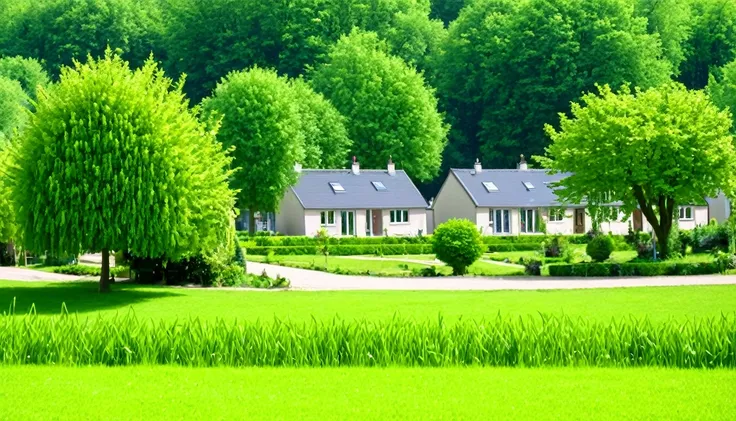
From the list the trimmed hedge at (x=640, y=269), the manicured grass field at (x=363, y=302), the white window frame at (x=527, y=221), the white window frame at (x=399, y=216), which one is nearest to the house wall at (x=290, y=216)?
the white window frame at (x=399, y=216)

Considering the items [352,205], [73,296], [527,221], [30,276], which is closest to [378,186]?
[352,205]

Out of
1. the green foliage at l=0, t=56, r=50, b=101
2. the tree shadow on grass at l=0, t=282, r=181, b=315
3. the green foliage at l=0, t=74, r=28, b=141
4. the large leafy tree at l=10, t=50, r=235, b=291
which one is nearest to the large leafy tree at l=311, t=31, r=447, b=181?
the green foliage at l=0, t=74, r=28, b=141

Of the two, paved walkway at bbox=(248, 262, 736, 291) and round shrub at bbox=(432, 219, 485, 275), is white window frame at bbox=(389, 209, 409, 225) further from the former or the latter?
paved walkway at bbox=(248, 262, 736, 291)

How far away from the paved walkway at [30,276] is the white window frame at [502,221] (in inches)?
1343

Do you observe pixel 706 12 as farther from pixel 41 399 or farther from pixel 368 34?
pixel 41 399

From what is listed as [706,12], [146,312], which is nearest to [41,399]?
[146,312]

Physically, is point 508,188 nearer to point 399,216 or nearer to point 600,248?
point 399,216

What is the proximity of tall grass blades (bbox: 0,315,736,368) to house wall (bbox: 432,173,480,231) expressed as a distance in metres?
50.3

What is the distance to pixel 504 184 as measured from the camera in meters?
69.6

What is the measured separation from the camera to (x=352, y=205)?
64.7 meters

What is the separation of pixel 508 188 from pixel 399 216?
8.20 meters

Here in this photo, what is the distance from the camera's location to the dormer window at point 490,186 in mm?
68312

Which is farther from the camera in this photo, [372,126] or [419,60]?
[419,60]

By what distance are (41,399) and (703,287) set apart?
23.5m
